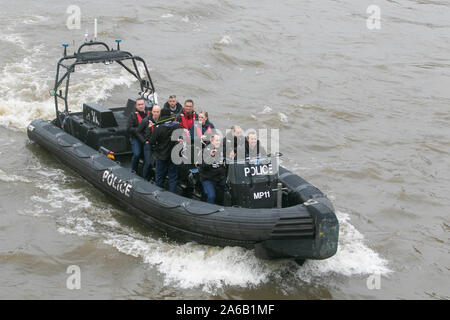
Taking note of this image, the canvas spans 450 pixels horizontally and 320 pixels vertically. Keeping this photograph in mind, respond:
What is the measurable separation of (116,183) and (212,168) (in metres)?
1.57

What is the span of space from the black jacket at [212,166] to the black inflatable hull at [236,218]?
0.39 m

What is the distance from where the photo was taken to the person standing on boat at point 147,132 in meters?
8.37

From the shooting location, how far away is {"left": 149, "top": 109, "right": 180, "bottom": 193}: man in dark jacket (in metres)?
7.82

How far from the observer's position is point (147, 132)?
8398mm

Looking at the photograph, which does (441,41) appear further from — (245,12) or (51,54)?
(51,54)

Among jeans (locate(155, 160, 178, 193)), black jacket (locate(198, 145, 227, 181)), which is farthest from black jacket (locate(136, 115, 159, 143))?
black jacket (locate(198, 145, 227, 181))

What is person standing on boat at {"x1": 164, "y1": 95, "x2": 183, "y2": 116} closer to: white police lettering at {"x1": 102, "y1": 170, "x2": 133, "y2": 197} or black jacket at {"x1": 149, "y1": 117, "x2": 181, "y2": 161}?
black jacket at {"x1": 149, "y1": 117, "x2": 181, "y2": 161}

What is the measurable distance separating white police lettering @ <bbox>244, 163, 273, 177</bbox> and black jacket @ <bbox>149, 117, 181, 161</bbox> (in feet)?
3.93

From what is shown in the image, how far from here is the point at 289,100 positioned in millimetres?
14164

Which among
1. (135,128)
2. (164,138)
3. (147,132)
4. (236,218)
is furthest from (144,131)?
(236,218)

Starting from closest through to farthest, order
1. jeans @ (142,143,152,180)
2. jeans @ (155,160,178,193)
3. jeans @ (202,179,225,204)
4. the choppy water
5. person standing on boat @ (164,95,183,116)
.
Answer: the choppy water < jeans @ (202,179,225,204) < jeans @ (155,160,178,193) < jeans @ (142,143,152,180) < person standing on boat @ (164,95,183,116)

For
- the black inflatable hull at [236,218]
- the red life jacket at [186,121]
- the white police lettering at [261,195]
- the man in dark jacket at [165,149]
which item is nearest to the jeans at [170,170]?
the man in dark jacket at [165,149]
